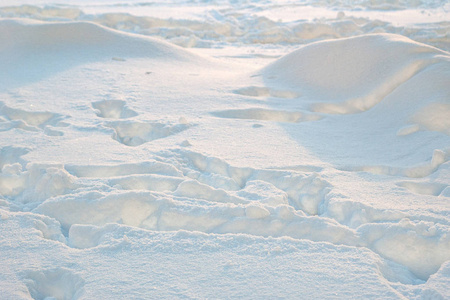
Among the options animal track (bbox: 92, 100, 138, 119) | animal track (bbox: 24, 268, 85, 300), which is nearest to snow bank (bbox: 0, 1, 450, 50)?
animal track (bbox: 92, 100, 138, 119)

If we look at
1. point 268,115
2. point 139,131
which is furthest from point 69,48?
point 268,115

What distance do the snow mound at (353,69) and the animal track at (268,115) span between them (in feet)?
0.59

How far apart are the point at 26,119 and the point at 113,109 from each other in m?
0.50

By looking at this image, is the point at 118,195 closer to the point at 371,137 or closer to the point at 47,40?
the point at 371,137

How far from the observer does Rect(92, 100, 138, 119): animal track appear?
2.74 m

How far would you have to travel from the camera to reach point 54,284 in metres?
1.29

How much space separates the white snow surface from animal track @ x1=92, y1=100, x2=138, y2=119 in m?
0.01

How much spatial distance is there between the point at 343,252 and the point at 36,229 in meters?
0.99

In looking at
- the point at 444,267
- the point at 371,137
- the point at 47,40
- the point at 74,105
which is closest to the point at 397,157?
the point at 371,137

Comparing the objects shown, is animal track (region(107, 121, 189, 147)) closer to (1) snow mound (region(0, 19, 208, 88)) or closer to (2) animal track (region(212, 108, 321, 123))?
(2) animal track (region(212, 108, 321, 123))

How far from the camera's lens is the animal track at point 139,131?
239cm

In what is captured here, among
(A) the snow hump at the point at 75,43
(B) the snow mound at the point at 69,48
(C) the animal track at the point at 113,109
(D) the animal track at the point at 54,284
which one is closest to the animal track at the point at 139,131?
(C) the animal track at the point at 113,109

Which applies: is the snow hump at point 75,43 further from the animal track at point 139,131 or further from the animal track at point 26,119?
the animal track at point 139,131

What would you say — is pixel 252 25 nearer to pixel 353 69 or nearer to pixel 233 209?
pixel 353 69
